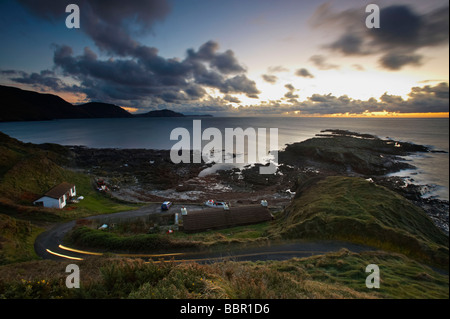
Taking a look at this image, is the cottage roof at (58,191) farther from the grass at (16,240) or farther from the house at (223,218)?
the house at (223,218)

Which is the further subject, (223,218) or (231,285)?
(223,218)

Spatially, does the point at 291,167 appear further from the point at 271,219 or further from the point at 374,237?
the point at 374,237

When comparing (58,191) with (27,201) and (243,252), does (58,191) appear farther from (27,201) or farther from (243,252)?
(243,252)

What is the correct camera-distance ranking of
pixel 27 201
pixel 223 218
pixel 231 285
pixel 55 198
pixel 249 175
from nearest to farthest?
pixel 231 285 → pixel 223 218 → pixel 27 201 → pixel 55 198 → pixel 249 175

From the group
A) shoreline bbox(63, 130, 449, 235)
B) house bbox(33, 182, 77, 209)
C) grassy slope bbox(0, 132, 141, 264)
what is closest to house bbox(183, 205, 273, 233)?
shoreline bbox(63, 130, 449, 235)

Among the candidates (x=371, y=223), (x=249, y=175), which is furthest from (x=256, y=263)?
(x=249, y=175)

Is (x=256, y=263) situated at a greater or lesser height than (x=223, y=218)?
greater

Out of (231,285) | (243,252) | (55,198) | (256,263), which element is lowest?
(243,252)
